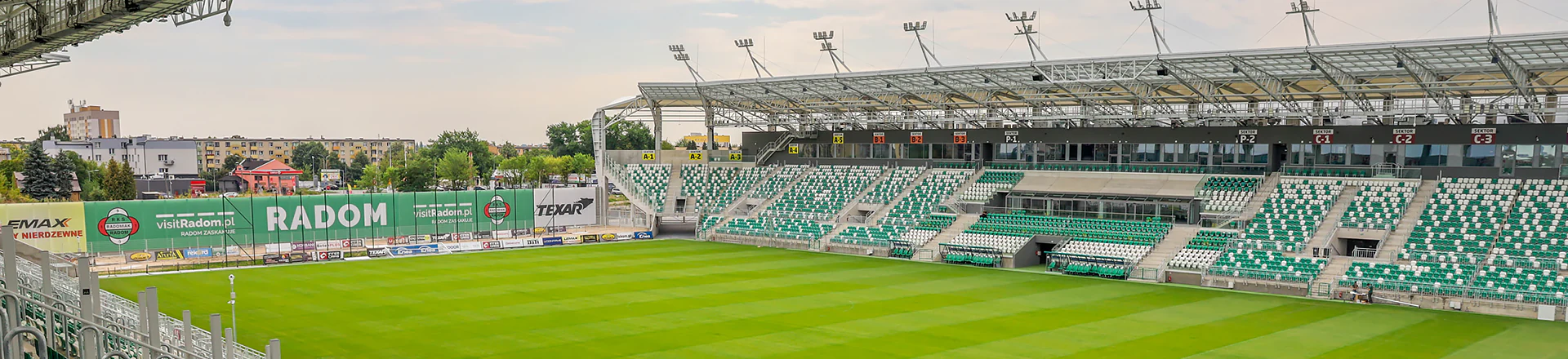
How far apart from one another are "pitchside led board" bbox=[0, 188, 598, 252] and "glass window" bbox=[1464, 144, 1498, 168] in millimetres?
39018

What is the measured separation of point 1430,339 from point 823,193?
31701mm


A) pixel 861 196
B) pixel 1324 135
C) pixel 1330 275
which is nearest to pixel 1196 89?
pixel 1324 135

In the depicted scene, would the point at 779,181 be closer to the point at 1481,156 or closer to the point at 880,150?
the point at 880,150

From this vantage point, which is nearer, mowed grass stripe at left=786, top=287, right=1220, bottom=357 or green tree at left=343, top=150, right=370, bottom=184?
mowed grass stripe at left=786, top=287, right=1220, bottom=357

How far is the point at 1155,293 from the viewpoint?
104 feet

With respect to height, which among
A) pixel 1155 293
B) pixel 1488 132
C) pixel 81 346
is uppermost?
pixel 1488 132

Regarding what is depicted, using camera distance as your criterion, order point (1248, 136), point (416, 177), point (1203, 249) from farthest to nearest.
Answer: point (416, 177), point (1248, 136), point (1203, 249)

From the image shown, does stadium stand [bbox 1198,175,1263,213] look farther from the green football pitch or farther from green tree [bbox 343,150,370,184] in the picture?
green tree [bbox 343,150,370,184]

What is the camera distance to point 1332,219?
124 ft

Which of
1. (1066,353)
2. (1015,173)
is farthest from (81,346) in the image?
(1015,173)

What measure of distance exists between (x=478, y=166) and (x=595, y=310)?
88.1 metres

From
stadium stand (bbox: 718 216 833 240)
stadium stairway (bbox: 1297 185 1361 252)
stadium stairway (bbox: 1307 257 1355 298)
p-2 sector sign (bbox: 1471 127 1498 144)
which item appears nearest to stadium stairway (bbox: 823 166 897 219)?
stadium stand (bbox: 718 216 833 240)

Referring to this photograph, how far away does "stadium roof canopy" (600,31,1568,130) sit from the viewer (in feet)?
106

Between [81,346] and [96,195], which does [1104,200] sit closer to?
[81,346]
